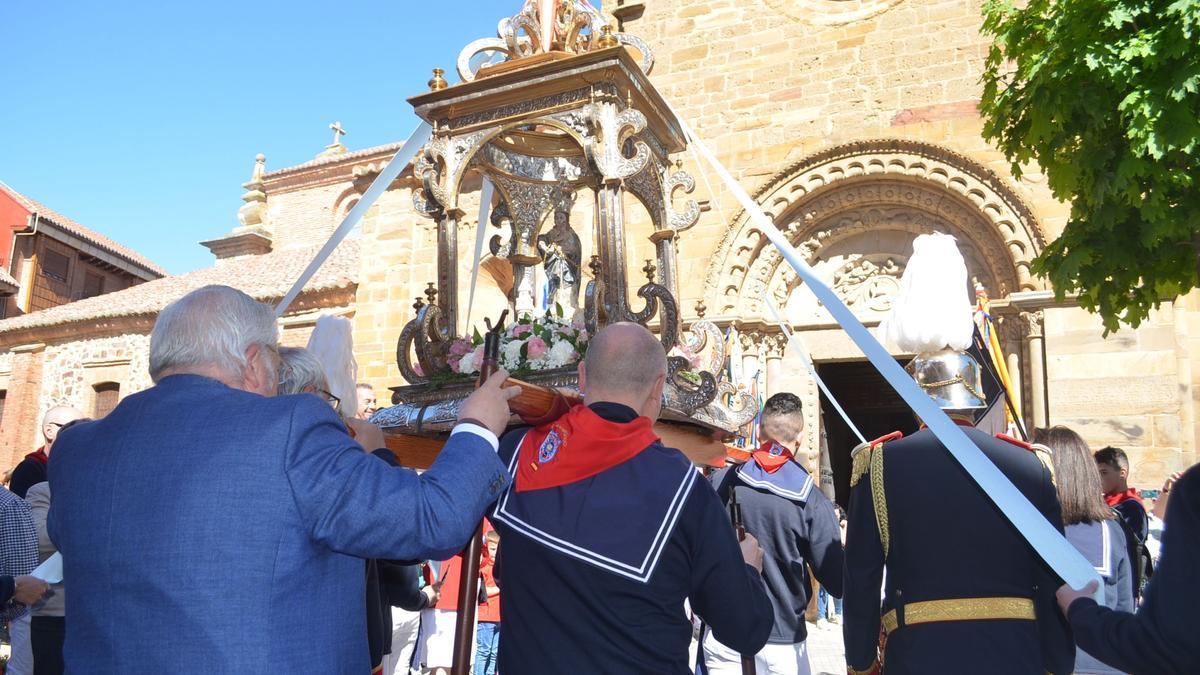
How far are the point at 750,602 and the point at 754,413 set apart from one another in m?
2.53

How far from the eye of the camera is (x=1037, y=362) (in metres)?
8.94

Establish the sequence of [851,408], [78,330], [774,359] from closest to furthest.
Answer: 1. [774,359]
2. [851,408]
3. [78,330]

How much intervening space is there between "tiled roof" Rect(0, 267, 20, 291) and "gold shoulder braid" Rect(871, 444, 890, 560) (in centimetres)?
2783

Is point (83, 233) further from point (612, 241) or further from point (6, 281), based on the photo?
point (612, 241)

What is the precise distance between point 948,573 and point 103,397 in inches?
815

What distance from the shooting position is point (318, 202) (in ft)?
90.1

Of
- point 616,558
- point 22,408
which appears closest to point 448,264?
point 616,558

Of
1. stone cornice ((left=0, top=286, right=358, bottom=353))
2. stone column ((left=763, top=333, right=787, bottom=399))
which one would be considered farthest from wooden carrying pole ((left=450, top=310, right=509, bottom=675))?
stone cornice ((left=0, top=286, right=358, bottom=353))

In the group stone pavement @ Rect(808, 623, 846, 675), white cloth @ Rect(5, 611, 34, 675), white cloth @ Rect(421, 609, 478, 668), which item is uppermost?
white cloth @ Rect(5, 611, 34, 675)

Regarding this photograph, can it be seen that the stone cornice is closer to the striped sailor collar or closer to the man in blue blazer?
the striped sailor collar

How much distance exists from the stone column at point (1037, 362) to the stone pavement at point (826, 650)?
10.3ft

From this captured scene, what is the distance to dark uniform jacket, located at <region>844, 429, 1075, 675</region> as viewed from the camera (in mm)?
2768

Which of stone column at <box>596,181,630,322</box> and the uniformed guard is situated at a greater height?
stone column at <box>596,181,630,322</box>

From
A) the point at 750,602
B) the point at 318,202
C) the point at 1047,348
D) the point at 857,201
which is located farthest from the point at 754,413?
the point at 318,202
